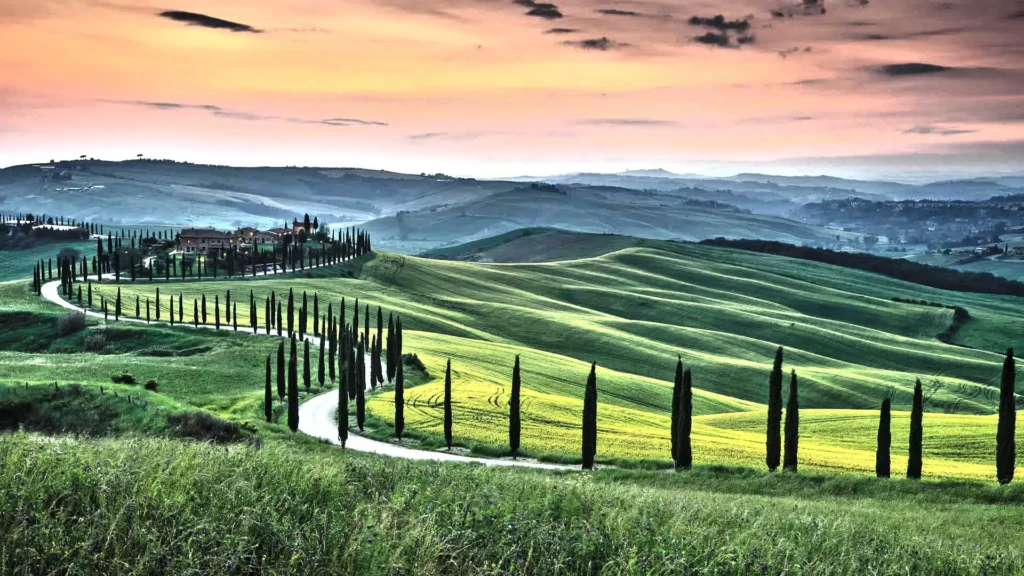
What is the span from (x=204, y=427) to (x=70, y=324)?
77818 millimetres

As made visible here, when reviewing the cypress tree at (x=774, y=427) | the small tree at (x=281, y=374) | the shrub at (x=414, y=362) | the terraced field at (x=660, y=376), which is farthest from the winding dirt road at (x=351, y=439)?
the cypress tree at (x=774, y=427)

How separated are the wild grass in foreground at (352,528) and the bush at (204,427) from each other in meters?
44.5

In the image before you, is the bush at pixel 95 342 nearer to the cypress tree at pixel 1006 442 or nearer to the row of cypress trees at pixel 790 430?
the row of cypress trees at pixel 790 430

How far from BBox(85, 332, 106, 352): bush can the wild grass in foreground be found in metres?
112

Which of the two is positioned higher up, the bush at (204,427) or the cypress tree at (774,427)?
the cypress tree at (774,427)

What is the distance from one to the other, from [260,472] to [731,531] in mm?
8838

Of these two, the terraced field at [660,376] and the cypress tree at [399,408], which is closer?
the terraced field at [660,376]

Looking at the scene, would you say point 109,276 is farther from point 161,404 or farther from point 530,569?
point 530,569

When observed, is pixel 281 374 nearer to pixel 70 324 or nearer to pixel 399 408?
pixel 399 408

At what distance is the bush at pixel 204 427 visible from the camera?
2330 inches

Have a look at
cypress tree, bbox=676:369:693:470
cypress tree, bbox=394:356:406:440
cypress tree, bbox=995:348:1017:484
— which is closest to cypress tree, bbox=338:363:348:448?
cypress tree, bbox=394:356:406:440

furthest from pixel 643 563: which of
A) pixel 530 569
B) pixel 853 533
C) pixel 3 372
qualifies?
pixel 3 372

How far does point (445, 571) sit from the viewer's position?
12.5m

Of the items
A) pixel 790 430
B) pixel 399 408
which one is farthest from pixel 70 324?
pixel 790 430
